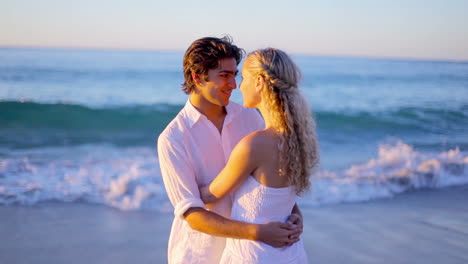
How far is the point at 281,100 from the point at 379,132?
1119 cm

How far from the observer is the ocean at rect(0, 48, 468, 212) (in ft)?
20.4

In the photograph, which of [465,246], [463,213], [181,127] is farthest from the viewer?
[463,213]

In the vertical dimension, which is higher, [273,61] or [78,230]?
[273,61]

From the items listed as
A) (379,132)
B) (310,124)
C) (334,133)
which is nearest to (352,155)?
(334,133)

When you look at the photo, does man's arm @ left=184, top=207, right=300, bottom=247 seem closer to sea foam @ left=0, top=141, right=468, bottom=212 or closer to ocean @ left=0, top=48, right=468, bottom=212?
ocean @ left=0, top=48, right=468, bottom=212

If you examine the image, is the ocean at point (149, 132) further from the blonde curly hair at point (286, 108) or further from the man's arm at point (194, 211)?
the man's arm at point (194, 211)

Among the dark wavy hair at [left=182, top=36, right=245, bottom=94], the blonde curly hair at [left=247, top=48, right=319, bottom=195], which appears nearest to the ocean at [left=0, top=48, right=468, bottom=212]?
the blonde curly hair at [left=247, top=48, right=319, bottom=195]

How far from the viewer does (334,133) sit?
12.0 m

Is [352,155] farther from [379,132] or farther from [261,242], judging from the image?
[261,242]

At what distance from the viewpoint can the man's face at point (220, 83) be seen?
226 cm

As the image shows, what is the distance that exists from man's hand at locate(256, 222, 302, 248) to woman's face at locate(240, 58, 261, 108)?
1.86 ft

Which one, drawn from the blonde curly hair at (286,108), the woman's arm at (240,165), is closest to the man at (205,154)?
the woman's arm at (240,165)

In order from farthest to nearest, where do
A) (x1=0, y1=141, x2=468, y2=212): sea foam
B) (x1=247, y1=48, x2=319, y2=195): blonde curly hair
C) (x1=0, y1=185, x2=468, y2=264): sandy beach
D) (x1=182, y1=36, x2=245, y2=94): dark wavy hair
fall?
(x1=0, y1=141, x2=468, y2=212): sea foam → (x1=0, y1=185, x2=468, y2=264): sandy beach → (x1=182, y1=36, x2=245, y2=94): dark wavy hair → (x1=247, y1=48, x2=319, y2=195): blonde curly hair

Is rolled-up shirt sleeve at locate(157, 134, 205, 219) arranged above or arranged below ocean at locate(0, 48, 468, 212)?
above
